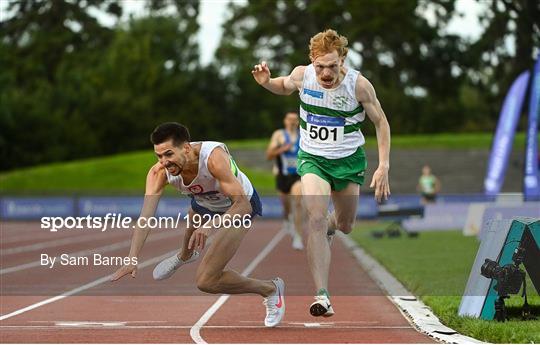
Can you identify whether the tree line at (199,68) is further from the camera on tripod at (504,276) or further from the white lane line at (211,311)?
the camera on tripod at (504,276)

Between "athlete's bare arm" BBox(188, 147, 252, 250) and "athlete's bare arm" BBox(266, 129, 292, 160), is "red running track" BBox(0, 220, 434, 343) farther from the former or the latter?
"athlete's bare arm" BBox(266, 129, 292, 160)

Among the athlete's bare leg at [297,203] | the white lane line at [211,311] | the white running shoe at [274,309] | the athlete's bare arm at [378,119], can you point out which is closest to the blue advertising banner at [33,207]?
the white lane line at [211,311]

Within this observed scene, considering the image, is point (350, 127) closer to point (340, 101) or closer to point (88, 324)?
point (340, 101)

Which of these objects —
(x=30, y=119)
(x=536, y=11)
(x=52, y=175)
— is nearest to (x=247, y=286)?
(x=536, y=11)

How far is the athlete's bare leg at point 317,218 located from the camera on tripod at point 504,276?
1.19m

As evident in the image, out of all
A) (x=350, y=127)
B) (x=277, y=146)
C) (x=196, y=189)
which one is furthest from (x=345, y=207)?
(x=277, y=146)

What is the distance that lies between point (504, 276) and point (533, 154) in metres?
17.0

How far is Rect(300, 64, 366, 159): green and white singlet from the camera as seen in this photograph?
8.59 metres

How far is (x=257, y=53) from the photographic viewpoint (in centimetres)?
7125

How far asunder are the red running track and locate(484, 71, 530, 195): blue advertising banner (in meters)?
9.27

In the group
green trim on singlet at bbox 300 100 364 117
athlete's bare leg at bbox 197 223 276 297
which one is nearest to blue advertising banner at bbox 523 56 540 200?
green trim on singlet at bbox 300 100 364 117

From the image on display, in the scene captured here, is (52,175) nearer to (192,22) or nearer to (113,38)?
(113,38)

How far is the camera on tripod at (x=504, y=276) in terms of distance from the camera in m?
8.59

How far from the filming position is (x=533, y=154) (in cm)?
2506
